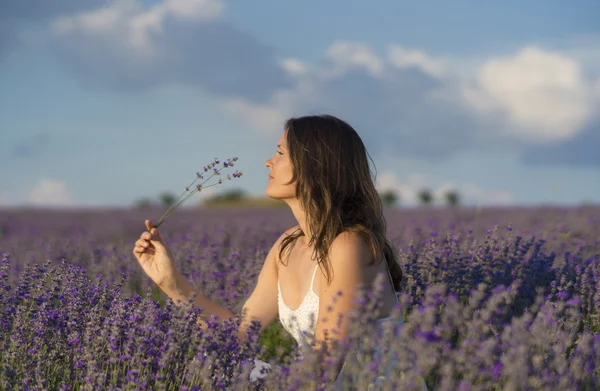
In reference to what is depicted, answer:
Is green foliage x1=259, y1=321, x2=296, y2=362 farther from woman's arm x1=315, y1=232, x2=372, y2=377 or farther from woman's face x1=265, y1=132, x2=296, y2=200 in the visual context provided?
woman's arm x1=315, y1=232, x2=372, y2=377

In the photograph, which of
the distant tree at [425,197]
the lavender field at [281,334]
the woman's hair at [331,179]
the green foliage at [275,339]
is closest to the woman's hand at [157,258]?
the lavender field at [281,334]

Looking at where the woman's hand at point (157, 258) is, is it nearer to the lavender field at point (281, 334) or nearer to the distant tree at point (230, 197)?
the lavender field at point (281, 334)

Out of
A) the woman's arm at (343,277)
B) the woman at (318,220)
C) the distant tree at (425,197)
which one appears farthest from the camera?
the distant tree at (425,197)

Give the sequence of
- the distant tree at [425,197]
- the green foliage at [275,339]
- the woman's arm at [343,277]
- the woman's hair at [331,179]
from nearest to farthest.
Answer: the woman's arm at [343,277], the woman's hair at [331,179], the green foliage at [275,339], the distant tree at [425,197]

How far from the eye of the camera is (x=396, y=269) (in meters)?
3.07

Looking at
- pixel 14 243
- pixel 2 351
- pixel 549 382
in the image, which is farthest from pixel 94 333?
pixel 14 243

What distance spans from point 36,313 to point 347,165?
4.77 ft

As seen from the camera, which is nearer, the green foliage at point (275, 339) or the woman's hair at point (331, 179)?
the woman's hair at point (331, 179)

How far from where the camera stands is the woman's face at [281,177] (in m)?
2.82

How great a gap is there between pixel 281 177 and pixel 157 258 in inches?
24.7

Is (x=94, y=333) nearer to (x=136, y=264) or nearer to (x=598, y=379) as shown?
(x=598, y=379)

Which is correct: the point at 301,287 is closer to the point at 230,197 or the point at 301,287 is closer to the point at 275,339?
the point at 275,339

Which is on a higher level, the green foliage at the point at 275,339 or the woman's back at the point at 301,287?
the woman's back at the point at 301,287

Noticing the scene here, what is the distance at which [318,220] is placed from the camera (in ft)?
9.04
